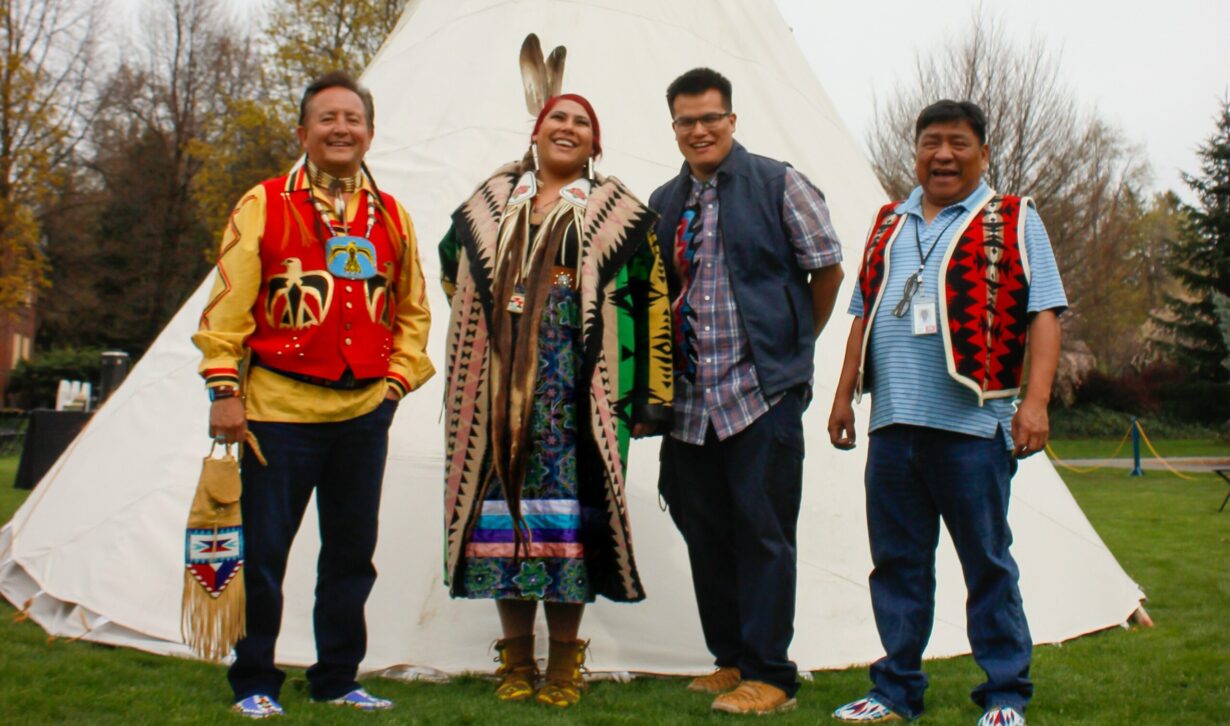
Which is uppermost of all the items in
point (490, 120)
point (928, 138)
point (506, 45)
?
point (506, 45)

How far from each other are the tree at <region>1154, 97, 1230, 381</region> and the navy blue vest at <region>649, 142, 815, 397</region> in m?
22.2

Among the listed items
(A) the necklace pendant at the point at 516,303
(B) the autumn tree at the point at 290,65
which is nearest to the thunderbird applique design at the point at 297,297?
(A) the necklace pendant at the point at 516,303

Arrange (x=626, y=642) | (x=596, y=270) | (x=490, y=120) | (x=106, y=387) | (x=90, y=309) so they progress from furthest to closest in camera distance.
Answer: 1. (x=90, y=309)
2. (x=106, y=387)
3. (x=490, y=120)
4. (x=626, y=642)
5. (x=596, y=270)

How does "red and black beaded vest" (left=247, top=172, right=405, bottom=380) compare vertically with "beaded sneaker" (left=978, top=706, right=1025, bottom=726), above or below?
above

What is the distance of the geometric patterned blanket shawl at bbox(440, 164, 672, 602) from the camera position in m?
3.01

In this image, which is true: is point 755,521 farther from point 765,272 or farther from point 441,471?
point 441,471

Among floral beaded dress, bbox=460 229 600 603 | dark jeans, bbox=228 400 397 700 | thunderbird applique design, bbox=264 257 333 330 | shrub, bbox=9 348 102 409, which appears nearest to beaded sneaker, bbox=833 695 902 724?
floral beaded dress, bbox=460 229 600 603

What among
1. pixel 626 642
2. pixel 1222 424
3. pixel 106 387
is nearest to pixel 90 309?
pixel 106 387

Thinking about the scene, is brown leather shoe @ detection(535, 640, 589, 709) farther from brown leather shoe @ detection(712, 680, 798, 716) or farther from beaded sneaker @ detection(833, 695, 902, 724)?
beaded sneaker @ detection(833, 695, 902, 724)

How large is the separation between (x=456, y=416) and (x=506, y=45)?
6.51 feet

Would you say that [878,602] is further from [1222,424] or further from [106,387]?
[1222,424]

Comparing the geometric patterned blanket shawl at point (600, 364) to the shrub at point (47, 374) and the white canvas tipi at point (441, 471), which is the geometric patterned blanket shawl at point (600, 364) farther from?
the shrub at point (47, 374)

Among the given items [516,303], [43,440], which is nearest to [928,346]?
[516,303]

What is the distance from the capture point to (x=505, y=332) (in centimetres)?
300
